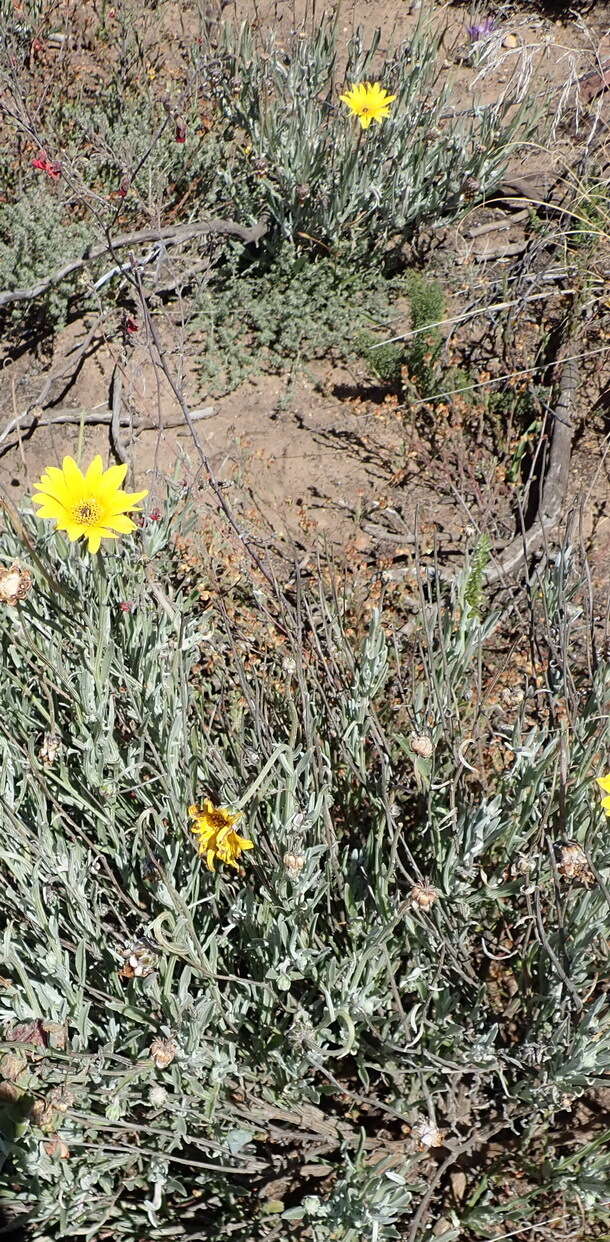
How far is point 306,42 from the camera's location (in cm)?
463

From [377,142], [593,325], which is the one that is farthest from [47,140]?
[593,325]

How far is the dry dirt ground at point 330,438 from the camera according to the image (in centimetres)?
352

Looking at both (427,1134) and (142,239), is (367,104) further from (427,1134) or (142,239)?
(427,1134)

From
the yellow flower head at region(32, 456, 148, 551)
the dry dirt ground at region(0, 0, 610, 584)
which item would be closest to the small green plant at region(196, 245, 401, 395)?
the dry dirt ground at region(0, 0, 610, 584)

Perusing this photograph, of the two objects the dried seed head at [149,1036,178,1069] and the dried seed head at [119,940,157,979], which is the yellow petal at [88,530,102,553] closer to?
the dried seed head at [119,940,157,979]

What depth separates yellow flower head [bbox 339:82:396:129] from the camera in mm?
4016

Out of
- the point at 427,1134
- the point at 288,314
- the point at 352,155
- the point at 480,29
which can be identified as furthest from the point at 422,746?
the point at 480,29

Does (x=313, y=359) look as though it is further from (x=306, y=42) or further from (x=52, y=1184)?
(x=52, y=1184)

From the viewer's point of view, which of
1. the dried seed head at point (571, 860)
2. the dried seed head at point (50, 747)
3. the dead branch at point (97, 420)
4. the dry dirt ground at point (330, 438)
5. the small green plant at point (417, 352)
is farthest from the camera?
the dead branch at point (97, 420)

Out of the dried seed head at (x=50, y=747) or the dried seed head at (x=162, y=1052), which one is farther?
the dried seed head at (x=50, y=747)

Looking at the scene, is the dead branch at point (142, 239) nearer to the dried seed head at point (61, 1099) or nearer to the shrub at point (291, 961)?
the shrub at point (291, 961)

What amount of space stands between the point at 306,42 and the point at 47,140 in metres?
1.46

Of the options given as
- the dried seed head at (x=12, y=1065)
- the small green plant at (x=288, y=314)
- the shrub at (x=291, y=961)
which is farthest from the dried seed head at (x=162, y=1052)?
the small green plant at (x=288, y=314)

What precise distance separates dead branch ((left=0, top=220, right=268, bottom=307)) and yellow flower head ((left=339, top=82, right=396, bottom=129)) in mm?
660
